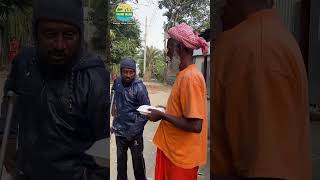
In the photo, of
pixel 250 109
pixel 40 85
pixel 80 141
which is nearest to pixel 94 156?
pixel 80 141

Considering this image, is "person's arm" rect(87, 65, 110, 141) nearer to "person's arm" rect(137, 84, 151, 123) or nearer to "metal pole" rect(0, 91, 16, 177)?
"metal pole" rect(0, 91, 16, 177)

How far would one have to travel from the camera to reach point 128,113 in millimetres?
3109

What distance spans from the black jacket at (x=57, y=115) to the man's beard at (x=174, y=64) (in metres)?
0.67

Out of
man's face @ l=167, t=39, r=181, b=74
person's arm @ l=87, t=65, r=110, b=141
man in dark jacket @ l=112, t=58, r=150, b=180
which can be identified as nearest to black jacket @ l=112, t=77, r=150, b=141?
man in dark jacket @ l=112, t=58, r=150, b=180

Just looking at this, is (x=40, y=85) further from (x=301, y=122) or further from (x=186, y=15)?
(x=301, y=122)

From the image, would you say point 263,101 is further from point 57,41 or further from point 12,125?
point 12,125

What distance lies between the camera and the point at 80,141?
62.1 inches

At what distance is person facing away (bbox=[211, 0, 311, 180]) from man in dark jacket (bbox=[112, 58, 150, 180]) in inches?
65.2

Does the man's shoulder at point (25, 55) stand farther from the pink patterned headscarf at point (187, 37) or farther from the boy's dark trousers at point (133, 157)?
the boy's dark trousers at point (133, 157)

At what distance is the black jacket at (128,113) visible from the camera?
299 cm

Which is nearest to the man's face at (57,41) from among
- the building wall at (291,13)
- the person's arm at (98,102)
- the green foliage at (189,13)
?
the person's arm at (98,102)

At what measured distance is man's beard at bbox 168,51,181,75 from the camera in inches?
86.7

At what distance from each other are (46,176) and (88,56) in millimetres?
446

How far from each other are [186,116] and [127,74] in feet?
2.63
